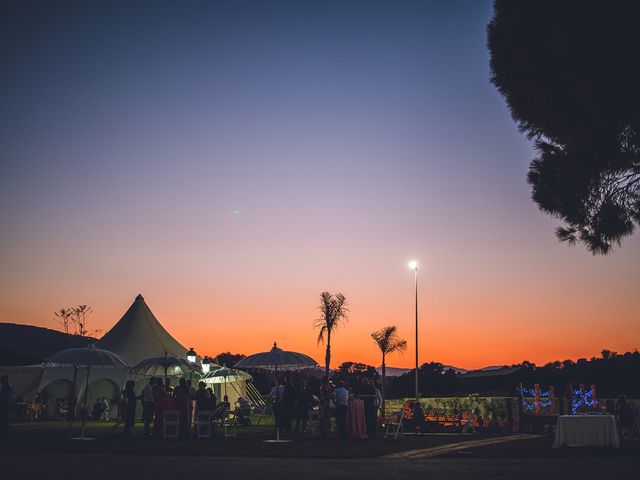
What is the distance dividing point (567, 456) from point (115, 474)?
31.2 feet

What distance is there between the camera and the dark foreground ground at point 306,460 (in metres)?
11.2

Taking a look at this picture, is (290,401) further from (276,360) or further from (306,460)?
(306,460)

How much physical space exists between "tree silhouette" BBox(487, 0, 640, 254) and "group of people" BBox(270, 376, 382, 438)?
9.67 meters

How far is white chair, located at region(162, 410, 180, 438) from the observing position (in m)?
21.9

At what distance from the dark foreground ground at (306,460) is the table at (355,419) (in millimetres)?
1639

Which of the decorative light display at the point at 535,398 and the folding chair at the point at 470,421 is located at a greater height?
the decorative light display at the point at 535,398

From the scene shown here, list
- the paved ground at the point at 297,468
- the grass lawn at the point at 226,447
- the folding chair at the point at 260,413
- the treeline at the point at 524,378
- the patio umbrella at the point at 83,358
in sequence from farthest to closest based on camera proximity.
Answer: the folding chair at the point at 260,413 → the treeline at the point at 524,378 → the patio umbrella at the point at 83,358 → the grass lawn at the point at 226,447 → the paved ground at the point at 297,468

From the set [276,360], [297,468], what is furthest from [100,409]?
[297,468]

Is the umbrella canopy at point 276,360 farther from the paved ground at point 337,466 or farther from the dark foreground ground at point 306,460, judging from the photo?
the paved ground at point 337,466

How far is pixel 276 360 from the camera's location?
27.7 m

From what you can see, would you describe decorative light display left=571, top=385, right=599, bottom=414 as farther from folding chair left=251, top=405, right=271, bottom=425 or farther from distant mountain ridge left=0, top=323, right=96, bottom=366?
distant mountain ridge left=0, top=323, right=96, bottom=366

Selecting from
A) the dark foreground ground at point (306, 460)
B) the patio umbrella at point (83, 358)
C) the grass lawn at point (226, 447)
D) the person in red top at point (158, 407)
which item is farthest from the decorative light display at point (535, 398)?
the patio umbrella at point (83, 358)

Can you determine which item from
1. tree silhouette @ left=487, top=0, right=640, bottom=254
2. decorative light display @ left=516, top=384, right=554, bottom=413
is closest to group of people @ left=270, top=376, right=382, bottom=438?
decorative light display @ left=516, top=384, right=554, bottom=413

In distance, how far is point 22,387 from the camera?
133ft
